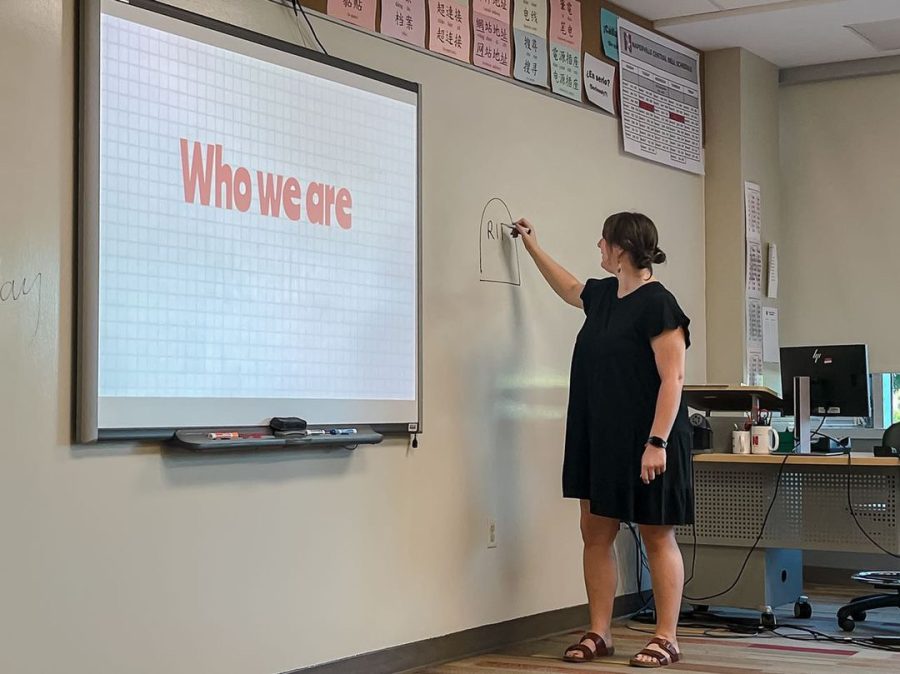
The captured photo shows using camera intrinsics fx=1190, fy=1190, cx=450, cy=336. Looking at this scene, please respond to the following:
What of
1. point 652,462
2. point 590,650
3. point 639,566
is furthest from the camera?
point 639,566

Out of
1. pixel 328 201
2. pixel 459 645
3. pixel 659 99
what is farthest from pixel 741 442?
pixel 328 201

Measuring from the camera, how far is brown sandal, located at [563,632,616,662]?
3.96 m

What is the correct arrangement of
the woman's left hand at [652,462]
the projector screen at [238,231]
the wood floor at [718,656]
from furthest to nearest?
the wood floor at [718,656]
the woman's left hand at [652,462]
the projector screen at [238,231]

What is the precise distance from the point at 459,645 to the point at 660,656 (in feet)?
2.22

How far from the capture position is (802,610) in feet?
16.0

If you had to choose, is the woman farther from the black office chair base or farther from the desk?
the black office chair base

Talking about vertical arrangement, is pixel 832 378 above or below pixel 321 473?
above

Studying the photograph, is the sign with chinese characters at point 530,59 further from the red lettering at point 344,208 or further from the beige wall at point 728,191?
the beige wall at point 728,191

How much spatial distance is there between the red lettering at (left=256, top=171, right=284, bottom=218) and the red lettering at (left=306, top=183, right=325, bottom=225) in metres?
0.11

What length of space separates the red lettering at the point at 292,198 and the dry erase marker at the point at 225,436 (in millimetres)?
658

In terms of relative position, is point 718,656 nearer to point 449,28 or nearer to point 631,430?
point 631,430

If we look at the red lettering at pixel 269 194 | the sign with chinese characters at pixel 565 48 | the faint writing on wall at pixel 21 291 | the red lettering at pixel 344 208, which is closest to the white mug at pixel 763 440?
the sign with chinese characters at pixel 565 48

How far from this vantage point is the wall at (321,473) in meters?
2.75

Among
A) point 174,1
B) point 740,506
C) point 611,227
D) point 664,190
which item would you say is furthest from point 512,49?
point 740,506
